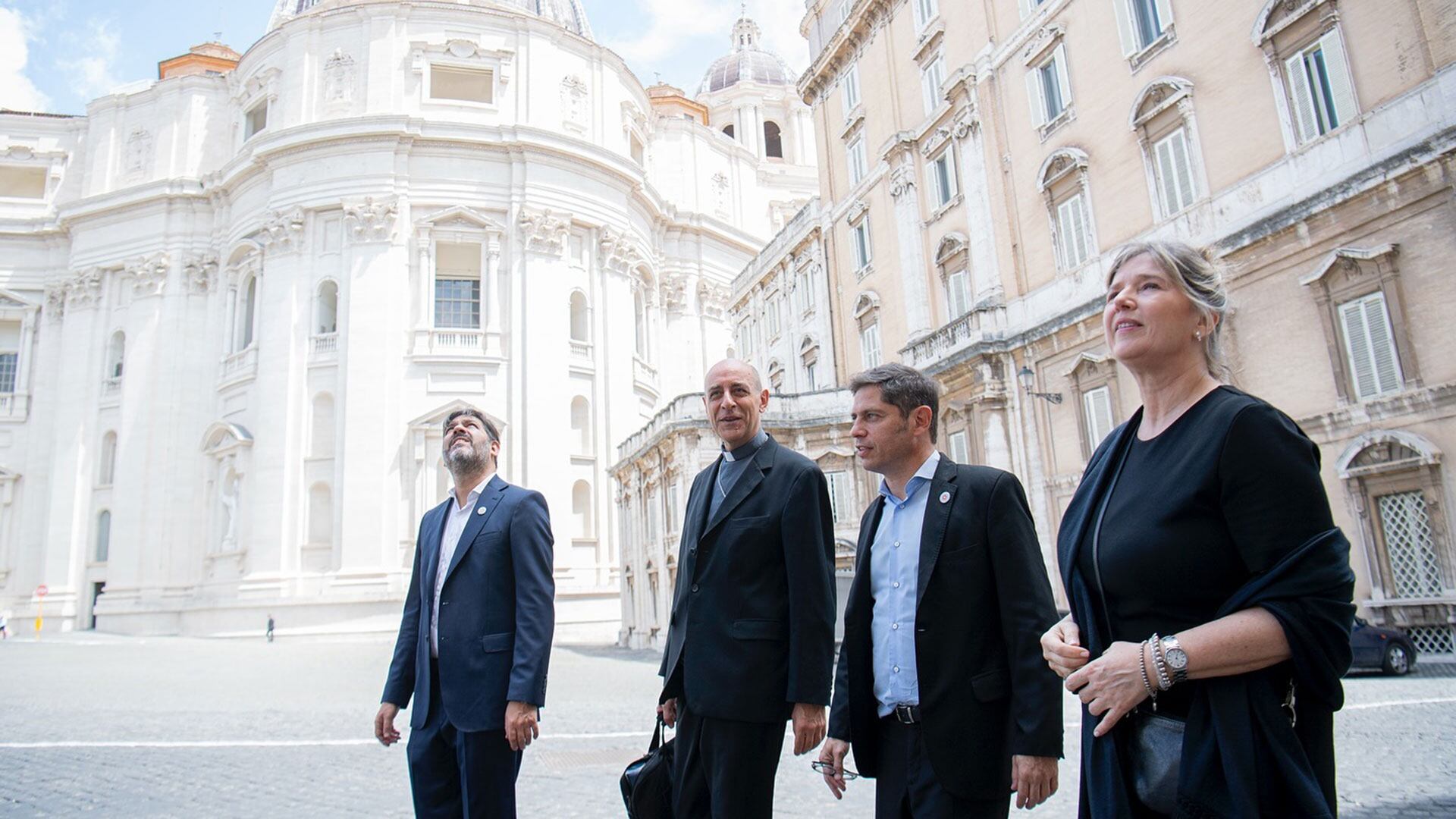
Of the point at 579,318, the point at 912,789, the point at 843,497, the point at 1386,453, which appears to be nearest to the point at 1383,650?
the point at 1386,453

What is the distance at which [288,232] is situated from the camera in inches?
1481

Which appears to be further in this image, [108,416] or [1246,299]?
[108,416]

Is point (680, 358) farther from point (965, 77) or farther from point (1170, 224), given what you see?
point (1170, 224)

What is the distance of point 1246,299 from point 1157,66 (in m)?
5.03

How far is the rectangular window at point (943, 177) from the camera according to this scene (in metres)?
23.8

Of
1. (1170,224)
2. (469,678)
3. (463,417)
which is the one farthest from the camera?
(1170,224)

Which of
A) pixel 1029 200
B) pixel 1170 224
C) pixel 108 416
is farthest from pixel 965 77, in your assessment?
pixel 108 416

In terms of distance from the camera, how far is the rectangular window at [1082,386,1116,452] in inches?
723

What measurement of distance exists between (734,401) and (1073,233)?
17.7 m

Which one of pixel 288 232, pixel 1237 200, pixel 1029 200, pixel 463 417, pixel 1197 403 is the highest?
pixel 288 232

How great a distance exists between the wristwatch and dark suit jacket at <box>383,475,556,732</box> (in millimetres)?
2670

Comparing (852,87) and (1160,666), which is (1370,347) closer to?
(1160,666)

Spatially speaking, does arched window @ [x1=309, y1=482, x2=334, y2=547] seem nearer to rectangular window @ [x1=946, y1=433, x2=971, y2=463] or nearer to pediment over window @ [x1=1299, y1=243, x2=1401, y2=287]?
rectangular window @ [x1=946, y1=433, x2=971, y2=463]

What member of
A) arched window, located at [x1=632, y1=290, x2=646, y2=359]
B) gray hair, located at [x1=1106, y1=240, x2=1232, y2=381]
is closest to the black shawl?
gray hair, located at [x1=1106, y1=240, x2=1232, y2=381]
